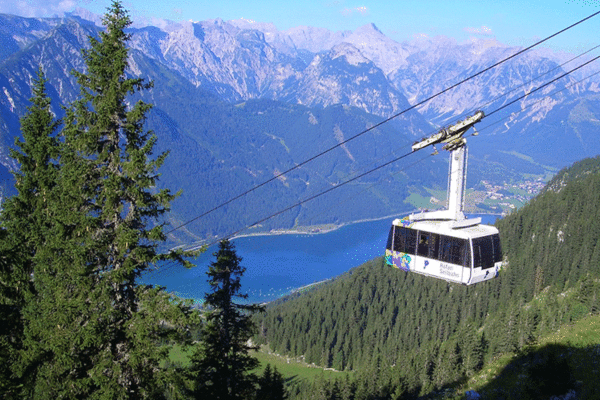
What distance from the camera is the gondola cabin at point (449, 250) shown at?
17.8 m

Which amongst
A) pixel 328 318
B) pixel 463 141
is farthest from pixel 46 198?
pixel 328 318

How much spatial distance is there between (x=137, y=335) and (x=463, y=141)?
43.4 ft

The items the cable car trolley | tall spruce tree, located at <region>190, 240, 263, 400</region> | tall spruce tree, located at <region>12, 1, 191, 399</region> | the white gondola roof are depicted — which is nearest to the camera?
tall spruce tree, located at <region>12, 1, 191, 399</region>

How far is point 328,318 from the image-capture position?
4028 inches

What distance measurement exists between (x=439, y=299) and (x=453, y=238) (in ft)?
282

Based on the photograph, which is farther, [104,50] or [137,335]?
[104,50]

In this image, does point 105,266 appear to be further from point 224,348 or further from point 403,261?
point 403,261

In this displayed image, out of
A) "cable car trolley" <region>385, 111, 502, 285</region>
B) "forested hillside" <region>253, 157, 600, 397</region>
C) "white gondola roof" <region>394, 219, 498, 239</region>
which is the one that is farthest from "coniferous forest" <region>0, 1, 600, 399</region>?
"forested hillside" <region>253, 157, 600, 397</region>

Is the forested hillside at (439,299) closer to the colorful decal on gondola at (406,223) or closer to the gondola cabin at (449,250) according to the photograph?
the gondola cabin at (449,250)

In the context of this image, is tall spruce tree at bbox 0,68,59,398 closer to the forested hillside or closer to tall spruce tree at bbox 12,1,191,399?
tall spruce tree at bbox 12,1,191,399

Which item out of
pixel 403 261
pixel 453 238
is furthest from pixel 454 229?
pixel 403 261

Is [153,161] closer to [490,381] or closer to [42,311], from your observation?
[42,311]

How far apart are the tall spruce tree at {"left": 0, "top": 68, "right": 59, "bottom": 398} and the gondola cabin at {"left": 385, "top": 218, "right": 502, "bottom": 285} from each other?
13627 mm

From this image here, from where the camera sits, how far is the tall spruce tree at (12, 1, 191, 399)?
35.4 feet
